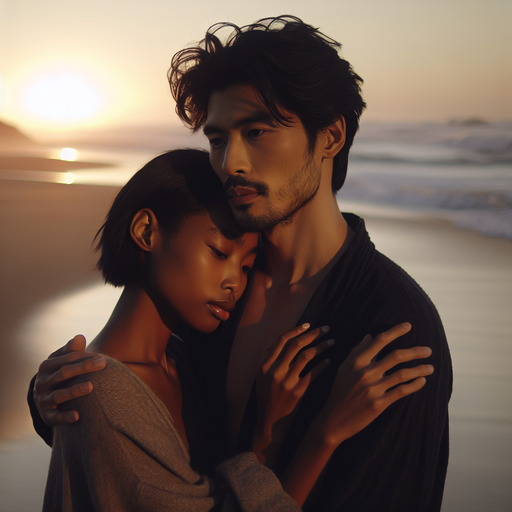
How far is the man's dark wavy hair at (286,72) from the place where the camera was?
3.50 ft

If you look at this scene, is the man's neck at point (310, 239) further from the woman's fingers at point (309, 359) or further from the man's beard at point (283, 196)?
the woman's fingers at point (309, 359)

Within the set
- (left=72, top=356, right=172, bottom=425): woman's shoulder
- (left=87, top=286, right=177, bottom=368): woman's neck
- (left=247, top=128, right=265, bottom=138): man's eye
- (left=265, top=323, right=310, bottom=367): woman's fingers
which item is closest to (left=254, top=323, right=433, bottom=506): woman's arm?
(left=265, top=323, right=310, bottom=367): woman's fingers

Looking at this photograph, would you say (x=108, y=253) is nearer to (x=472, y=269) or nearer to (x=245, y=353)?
(x=245, y=353)

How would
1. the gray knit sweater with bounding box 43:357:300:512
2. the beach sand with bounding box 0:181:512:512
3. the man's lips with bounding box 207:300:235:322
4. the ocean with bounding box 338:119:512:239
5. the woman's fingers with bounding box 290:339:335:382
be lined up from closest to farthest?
1. the gray knit sweater with bounding box 43:357:300:512
2. the woman's fingers with bounding box 290:339:335:382
3. the man's lips with bounding box 207:300:235:322
4. the beach sand with bounding box 0:181:512:512
5. the ocean with bounding box 338:119:512:239

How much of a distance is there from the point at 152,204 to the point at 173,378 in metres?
0.34

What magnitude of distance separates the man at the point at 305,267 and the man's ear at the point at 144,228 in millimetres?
150

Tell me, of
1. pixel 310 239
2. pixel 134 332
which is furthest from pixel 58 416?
pixel 310 239

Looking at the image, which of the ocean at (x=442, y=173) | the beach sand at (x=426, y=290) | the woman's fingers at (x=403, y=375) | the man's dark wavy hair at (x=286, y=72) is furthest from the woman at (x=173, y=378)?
the ocean at (x=442, y=173)

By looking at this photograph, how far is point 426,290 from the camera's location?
277 cm

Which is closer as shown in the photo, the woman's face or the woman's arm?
the woman's arm

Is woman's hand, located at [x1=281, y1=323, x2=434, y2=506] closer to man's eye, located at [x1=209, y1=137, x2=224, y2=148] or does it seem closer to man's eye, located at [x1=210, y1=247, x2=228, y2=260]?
man's eye, located at [x1=210, y1=247, x2=228, y2=260]

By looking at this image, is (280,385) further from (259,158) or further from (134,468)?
(259,158)

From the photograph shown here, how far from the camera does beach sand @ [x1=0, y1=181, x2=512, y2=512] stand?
2.21 metres

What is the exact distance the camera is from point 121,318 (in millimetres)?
1017
